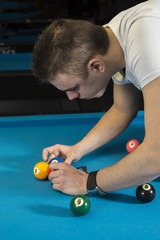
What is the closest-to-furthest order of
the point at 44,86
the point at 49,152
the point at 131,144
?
1. the point at 49,152
2. the point at 131,144
3. the point at 44,86

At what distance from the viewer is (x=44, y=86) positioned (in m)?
4.95

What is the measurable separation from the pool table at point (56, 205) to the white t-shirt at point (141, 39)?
501mm

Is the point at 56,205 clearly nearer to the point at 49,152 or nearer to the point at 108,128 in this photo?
the point at 49,152

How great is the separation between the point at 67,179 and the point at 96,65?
521 millimetres

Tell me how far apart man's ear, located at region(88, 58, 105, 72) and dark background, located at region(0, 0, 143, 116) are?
1.03 metres

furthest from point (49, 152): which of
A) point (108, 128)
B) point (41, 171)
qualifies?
point (108, 128)

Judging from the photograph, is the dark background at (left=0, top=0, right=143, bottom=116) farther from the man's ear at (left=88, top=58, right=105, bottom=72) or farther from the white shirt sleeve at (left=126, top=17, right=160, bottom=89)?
the white shirt sleeve at (left=126, top=17, right=160, bottom=89)

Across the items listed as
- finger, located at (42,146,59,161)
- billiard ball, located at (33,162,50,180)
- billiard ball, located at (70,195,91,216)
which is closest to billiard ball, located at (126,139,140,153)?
finger, located at (42,146,59,161)

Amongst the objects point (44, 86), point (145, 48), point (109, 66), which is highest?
point (145, 48)

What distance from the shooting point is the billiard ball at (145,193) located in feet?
4.63

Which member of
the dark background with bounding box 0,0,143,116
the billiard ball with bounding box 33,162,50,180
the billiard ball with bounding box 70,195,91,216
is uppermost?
the billiard ball with bounding box 70,195,91,216

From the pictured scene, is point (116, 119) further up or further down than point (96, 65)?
further down

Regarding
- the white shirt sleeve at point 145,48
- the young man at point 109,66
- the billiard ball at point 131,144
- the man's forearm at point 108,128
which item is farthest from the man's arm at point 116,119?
the white shirt sleeve at point 145,48

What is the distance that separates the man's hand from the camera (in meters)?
1.52
